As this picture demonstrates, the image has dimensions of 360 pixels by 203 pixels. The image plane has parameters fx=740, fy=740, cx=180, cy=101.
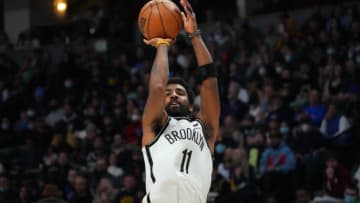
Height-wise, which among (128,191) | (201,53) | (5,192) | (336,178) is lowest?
(5,192)

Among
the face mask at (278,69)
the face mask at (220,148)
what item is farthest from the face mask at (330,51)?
the face mask at (220,148)

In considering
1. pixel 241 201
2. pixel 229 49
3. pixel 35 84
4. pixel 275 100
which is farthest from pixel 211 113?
pixel 35 84

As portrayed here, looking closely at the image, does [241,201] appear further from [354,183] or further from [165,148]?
[165,148]

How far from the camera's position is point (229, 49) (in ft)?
52.0

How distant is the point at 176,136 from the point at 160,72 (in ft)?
1.59

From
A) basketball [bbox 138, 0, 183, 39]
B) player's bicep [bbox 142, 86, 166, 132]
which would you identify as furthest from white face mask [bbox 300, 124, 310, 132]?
player's bicep [bbox 142, 86, 166, 132]

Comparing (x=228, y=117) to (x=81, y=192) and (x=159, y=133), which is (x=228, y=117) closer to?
(x=81, y=192)

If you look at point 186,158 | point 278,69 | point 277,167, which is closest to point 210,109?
point 186,158

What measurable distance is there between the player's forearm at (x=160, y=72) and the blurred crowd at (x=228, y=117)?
15.9 feet

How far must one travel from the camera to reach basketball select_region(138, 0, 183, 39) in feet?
18.2

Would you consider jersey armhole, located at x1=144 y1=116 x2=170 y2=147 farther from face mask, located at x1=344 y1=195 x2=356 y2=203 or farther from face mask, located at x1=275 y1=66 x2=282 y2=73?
face mask, located at x1=275 y1=66 x2=282 y2=73

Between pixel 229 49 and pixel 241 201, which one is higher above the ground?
pixel 229 49

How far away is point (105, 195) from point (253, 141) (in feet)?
8.22

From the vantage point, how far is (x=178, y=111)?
552 cm
